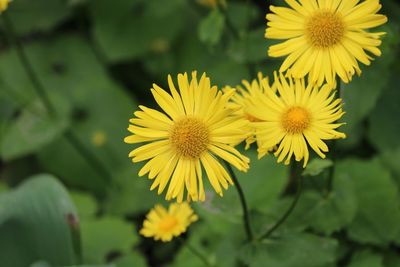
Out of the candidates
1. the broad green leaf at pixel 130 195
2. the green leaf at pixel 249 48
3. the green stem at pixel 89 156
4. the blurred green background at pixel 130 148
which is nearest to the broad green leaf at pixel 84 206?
the blurred green background at pixel 130 148

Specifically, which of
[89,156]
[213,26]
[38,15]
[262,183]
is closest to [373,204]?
[262,183]

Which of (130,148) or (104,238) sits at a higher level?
(130,148)

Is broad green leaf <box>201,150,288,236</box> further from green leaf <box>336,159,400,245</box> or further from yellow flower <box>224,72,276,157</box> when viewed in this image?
yellow flower <box>224,72,276,157</box>


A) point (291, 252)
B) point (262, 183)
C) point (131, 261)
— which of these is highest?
point (262, 183)

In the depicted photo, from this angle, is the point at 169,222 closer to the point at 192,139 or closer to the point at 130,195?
the point at 192,139

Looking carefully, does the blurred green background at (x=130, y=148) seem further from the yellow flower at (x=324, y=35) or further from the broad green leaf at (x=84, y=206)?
the yellow flower at (x=324, y=35)

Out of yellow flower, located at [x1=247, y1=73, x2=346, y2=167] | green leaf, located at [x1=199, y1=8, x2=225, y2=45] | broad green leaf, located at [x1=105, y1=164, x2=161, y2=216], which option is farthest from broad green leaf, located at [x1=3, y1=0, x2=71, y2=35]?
yellow flower, located at [x1=247, y1=73, x2=346, y2=167]

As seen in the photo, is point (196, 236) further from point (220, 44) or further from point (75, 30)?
point (75, 30)
